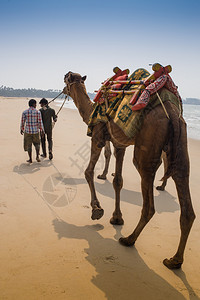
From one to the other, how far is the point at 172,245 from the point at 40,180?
3.63 metres

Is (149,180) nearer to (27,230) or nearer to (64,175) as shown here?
(27,230)

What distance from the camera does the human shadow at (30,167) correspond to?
6500mm

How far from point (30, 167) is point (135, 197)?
3334 millimetres

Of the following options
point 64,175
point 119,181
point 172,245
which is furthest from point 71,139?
point 172,245

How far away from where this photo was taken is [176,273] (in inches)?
118

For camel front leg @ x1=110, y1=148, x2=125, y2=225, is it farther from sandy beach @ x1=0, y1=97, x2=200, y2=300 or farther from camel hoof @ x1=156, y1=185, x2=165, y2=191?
camel hoof @ x1=156, y1=185, x2=165, y2=191

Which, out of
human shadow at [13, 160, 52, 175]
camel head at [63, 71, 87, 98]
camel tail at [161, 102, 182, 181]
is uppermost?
camel head at [63, 71, 87, 98]

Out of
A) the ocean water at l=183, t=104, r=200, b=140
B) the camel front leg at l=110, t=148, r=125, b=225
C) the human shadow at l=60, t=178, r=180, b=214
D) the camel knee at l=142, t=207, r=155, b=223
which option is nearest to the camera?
the camel knee at l=142, t=207, r=155, b=223

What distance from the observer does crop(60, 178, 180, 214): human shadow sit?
5.05 m

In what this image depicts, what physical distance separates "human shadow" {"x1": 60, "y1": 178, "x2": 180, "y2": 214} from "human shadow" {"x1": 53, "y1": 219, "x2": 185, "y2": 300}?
66.3 inches

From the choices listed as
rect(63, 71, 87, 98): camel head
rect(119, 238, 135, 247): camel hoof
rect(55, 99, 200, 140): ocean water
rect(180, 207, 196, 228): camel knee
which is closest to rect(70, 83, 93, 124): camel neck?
rect(63, 71, 87, 98): camel head

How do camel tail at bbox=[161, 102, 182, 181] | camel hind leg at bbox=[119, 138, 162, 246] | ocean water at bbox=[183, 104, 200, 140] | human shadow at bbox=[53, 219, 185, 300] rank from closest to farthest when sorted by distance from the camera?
human shadow at bbox=[53, 219, 185, 300] < camel tail at bbox=[161, 102, 182, 181] < camel hind leg at bbox=[119, 138, 162, 246] < ocean water at bbox=[183, 104, 200, 140]

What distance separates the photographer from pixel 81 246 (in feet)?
11.2

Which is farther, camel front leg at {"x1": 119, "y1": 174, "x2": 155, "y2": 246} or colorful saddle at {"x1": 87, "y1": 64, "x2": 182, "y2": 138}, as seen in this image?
camel front leg at {"x1": 119, "y1": 174, "x2": 155, "y2": 246}
